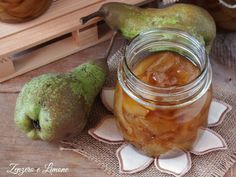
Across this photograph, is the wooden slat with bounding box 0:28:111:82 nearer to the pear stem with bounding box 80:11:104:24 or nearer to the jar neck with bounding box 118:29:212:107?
the pear stem with bounding box 80:11:104:24

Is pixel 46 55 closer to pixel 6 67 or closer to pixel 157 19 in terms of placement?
pixel 6 67

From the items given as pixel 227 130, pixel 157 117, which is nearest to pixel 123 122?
pixel 157 117

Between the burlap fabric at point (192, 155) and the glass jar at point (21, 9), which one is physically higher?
the glass jar at point (21, 9)

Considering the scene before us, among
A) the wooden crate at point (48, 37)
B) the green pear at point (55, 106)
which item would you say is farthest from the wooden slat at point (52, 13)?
the green pear at point (55, 106)

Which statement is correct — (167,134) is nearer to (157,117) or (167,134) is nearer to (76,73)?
(157,117)

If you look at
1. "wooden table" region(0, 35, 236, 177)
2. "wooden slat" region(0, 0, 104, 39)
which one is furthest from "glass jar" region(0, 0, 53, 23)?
"wooden table" region(0, 35, 236, 177)

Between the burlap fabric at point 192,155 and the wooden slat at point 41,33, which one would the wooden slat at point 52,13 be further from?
the burlap fabric at point 192,155
